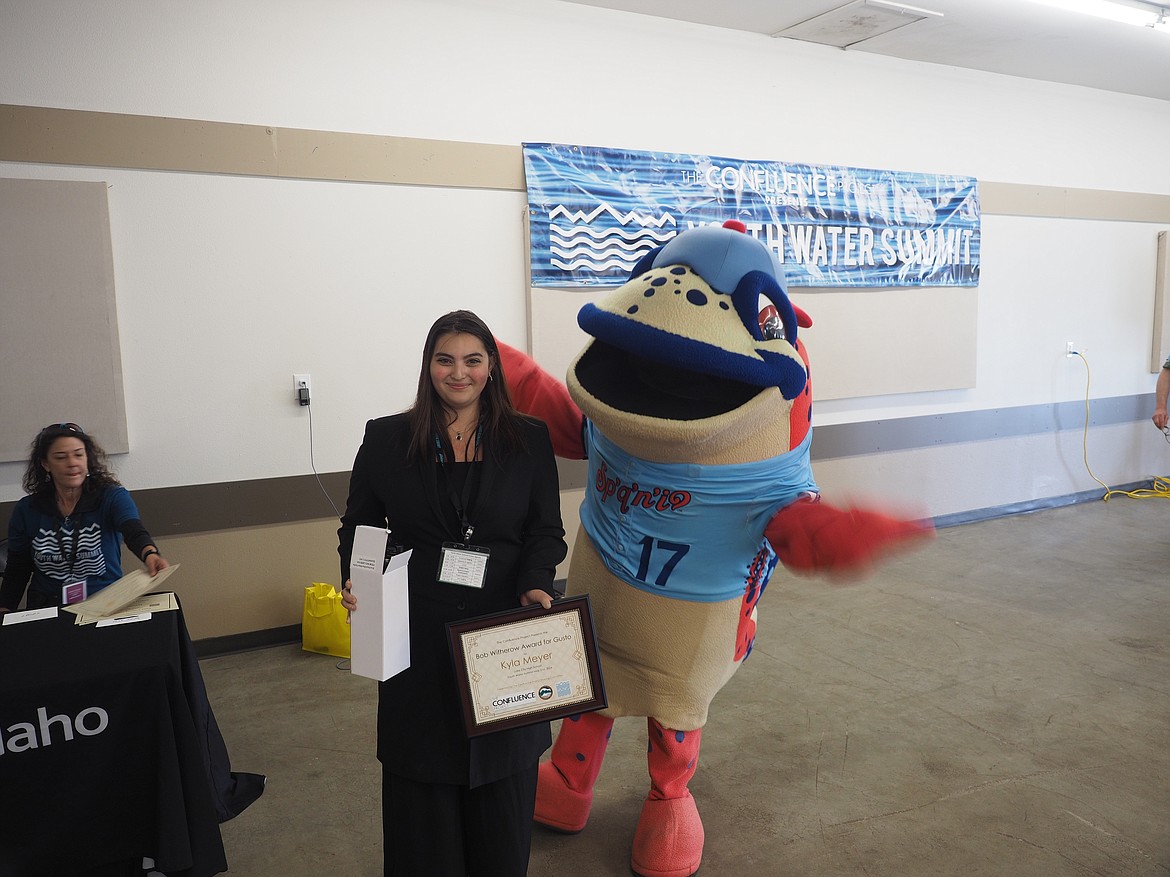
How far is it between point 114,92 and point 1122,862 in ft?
14.0

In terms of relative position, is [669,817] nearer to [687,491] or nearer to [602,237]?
[687,491]

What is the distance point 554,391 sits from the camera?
2.50m

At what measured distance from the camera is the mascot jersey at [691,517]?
211 centimetres

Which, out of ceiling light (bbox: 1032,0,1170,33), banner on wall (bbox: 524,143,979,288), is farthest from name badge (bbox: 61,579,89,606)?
ceiling light (bbox: 1032,0,1170,33)

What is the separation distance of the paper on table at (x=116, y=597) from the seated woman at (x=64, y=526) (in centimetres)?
56

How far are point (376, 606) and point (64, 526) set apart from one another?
5.80 ft

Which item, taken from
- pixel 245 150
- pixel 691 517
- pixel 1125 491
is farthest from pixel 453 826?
pixel 1125 491

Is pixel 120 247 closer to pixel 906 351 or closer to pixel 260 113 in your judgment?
pixel 260 113

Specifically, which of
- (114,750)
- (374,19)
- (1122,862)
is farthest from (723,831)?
(374,19)

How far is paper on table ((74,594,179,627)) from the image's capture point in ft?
6.95

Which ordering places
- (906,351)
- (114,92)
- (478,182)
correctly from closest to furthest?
1. (114,92)
2. (478,182)
3. (906,351)

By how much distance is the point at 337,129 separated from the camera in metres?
3.89

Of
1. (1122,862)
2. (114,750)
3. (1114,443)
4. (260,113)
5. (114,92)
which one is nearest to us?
(114,750)

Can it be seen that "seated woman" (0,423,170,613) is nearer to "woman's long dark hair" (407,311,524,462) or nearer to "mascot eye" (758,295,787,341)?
"woman's long dark hair" (407,311,524,462)
